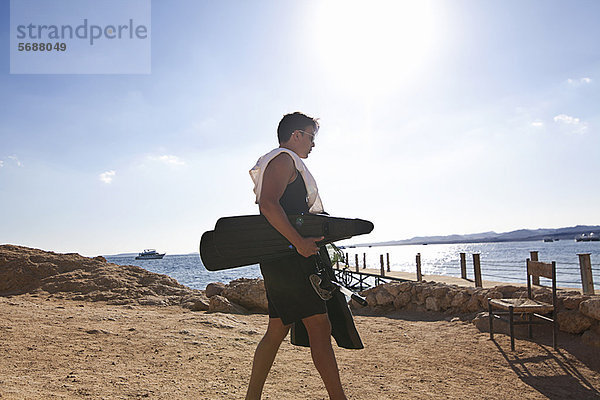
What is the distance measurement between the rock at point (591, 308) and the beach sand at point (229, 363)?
0.35m

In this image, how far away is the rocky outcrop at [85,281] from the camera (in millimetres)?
7836

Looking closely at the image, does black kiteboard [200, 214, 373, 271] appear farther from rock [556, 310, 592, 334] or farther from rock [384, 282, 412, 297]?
rock [384, 282, 412, 297]

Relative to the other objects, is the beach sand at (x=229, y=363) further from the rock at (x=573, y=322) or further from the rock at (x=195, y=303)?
the rock at (x=195, y=303)

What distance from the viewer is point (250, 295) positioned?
804 centimetres

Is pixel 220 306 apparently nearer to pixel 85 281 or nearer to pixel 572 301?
pixel 85 281

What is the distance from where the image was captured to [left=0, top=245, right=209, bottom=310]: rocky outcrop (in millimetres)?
7836

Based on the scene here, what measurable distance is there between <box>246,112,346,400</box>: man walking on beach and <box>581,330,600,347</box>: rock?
12.9ft

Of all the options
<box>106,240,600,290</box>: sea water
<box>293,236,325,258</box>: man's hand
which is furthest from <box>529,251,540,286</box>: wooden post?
<box>293,236,325,258</box>: man's hand

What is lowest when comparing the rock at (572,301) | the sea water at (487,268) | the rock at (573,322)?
the sea water at (487,268)

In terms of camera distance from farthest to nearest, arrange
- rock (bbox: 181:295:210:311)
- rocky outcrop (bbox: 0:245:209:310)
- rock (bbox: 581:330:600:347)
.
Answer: rocky outcrop (bbox: 0:245:209:310), rock (bbox: 181:295:210:311), rock (bbox: 581:330:600:347)

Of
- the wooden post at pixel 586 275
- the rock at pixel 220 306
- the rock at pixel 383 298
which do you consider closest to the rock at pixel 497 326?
the rock at pixel 383 298

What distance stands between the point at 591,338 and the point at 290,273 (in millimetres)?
4313

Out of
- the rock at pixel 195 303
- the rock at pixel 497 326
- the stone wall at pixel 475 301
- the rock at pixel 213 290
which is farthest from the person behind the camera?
the rock at pixel 213 290

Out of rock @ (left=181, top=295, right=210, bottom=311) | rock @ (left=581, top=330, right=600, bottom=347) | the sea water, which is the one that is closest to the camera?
rock @ (left=581, top=330, right=600, bottom=347)
